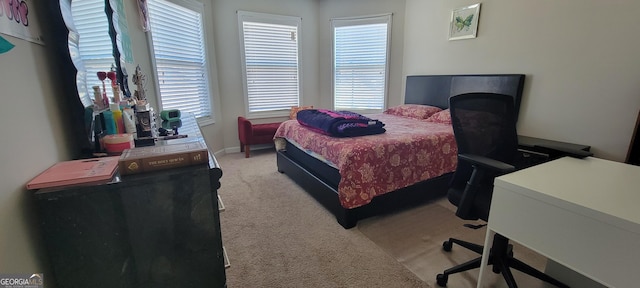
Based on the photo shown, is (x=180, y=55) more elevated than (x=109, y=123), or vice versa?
(x=180, y=55)

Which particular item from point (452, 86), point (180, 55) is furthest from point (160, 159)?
point (452, 86)

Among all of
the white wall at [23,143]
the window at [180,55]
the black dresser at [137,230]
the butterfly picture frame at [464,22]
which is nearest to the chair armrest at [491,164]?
the black dresser at [137,230]

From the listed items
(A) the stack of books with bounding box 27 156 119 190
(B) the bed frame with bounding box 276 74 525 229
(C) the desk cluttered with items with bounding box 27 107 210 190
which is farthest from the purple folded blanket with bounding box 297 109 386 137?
(A) the stack of books with bounding box 27 156 119 190

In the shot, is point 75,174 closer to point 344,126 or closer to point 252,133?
point 344,126

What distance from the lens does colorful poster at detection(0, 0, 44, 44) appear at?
0.84 meters

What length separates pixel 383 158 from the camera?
87.3 inches

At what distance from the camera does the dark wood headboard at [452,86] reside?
9.73ft

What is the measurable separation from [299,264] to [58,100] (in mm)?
1547

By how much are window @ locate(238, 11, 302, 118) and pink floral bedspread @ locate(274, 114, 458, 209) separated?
209 centimetres

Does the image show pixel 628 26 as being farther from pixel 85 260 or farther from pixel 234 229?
pixel 85 260

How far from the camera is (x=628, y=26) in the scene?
7.28 feet

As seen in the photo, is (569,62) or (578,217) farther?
(569,62)

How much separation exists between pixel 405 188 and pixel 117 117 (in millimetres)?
2190

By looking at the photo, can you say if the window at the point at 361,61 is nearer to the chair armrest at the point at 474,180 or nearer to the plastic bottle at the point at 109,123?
the chair armrest at the point at 474,180
